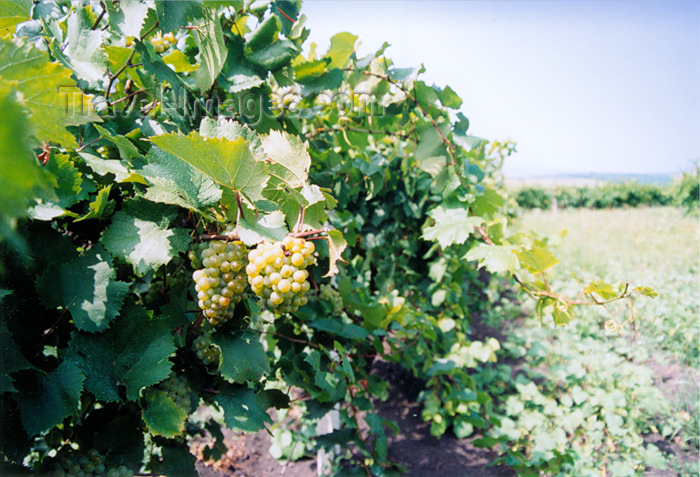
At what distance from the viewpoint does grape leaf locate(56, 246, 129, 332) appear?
0.76 meters

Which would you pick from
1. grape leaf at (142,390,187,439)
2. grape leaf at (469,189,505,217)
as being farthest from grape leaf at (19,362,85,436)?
grape leaf at (469,189,505,217)

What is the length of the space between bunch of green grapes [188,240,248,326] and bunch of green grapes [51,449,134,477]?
1.31 feet

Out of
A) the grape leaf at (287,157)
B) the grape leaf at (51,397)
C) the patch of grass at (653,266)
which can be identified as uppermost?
the grape leaf at (287,157)

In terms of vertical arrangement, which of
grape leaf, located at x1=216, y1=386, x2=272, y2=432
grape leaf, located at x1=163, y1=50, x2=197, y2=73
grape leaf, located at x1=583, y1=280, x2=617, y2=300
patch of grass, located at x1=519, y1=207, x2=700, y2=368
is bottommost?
patch of grass, located at x1=519, y1=207, x2=700, y2=368

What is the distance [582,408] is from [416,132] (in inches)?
120

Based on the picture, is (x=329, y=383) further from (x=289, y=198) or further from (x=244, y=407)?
(x=289, y=198)

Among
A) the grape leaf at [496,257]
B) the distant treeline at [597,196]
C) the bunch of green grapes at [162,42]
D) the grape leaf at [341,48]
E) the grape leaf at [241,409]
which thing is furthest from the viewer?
the distant treeline at [597,196]

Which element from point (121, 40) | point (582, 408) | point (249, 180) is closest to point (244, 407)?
point (249, 180)

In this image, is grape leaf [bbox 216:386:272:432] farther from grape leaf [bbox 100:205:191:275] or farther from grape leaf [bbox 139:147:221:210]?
grape leaf [bbox 139:147:221:210]

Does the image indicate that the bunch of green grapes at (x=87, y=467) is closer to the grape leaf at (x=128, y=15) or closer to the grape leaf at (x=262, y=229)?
the grape leaf at (x=262, y=229)

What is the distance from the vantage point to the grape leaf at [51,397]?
69cm

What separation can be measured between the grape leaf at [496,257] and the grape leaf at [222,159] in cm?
97

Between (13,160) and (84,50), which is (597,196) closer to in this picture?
(84,50)

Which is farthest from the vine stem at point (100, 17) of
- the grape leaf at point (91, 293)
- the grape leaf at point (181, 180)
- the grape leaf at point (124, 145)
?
the grape leaf at point (91, 293)
